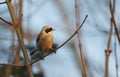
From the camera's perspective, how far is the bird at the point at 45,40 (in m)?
2.93

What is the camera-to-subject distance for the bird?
2.93 metres

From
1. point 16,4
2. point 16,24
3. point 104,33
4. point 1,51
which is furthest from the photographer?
point 1,51

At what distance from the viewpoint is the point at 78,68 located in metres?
3.70

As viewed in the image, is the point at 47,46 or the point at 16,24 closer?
the point at 16,24

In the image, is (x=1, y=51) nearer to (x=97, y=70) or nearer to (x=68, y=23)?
(x=68, y=23)

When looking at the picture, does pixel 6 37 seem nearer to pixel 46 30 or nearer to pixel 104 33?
pixel 46 30

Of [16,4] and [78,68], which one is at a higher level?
[16,4]

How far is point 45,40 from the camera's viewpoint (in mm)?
3023

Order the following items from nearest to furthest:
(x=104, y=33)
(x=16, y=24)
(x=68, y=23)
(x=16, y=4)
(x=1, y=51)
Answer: (x=16, y=24), (x=16, y=4), (x=104, y=33), (x=68, y=23), (x=1, y=51)

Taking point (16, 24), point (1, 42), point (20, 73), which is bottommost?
Answer: point (20, 73)

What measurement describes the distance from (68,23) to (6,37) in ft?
1.86

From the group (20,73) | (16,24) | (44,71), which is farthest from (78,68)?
(16,24)

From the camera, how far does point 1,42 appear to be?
12.3 ft

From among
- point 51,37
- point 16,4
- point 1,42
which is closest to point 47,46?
point 51,37
